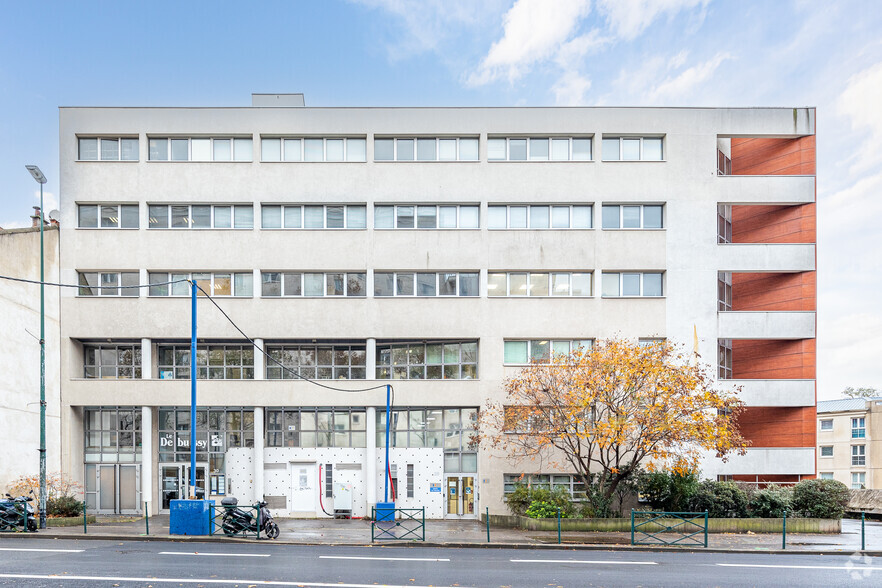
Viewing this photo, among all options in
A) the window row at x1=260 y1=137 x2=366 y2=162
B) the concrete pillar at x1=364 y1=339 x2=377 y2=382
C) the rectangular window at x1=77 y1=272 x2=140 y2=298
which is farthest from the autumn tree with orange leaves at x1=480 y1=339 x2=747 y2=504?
the rectangular window at x1=77 y1=272 x2=140 y2=298

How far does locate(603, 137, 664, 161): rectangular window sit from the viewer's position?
29.9 m

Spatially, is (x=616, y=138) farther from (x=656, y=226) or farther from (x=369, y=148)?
(x=369, y=148)

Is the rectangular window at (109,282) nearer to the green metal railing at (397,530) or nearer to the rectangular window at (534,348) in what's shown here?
the green metal railing at (397,530)

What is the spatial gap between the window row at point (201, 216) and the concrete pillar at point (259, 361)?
516 centimetres

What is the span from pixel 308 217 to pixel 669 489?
60.7 ft

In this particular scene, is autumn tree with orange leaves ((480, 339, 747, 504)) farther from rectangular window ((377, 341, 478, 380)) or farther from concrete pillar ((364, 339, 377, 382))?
concrete pillar ((364, 339, 377, 382))

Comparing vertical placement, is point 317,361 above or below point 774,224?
below

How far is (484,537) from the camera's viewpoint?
2194 cm

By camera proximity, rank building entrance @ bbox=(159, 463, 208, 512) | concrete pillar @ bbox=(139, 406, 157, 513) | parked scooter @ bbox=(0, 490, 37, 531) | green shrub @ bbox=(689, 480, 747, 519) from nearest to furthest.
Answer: parked scooter @ bbox=(0, 490, 37, 531) < green shrub @ bbox=(689, 480, 747, 519) < concrete pillar @ bbox=(139, 406, 157, 513) < building entrance @ bbox=(159, 463, 208, 512)

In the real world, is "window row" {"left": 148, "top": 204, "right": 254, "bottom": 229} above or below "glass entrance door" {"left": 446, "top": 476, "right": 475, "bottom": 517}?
above

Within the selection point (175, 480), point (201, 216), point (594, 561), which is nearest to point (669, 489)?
point (594, 561)

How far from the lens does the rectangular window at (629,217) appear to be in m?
29.5

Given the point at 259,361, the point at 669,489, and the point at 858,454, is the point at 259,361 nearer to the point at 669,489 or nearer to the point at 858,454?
the point at 669,489

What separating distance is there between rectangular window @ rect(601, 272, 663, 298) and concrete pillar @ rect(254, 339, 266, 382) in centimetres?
1503
